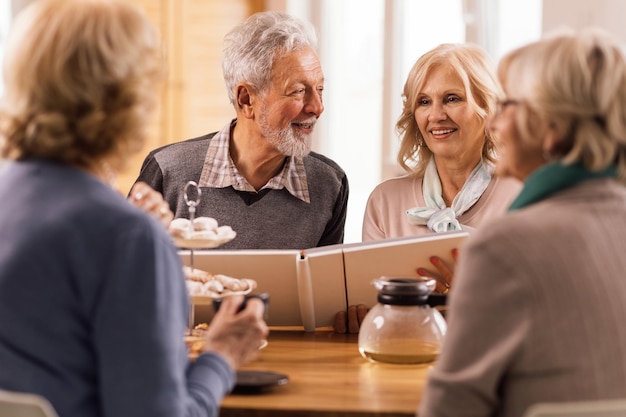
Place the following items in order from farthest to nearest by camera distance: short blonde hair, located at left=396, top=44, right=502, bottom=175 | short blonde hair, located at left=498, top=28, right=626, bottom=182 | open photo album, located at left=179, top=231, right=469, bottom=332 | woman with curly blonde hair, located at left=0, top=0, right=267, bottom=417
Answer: short blonde hair, located at left=396, top=44, right=502, bottom=175 → open photo album, located at left=179, top=231, right=469, bottom=332 → short blonde hair, located at left=498, top=28, right=626, bottom=182 → woman with curly blonde hair, located at left=0, top=0, right=267, bottom=417

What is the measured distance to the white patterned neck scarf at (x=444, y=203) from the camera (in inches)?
114

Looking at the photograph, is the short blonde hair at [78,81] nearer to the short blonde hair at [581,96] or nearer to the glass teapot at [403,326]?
the short blonde hair at [581,96]

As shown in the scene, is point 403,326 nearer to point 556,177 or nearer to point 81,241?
point 556,177

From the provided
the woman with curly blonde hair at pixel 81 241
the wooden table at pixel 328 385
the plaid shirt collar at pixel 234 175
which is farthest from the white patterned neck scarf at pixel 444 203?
the woman with curly blonde hair at pixel 81 241

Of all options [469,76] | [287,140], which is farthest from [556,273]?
[287,140]

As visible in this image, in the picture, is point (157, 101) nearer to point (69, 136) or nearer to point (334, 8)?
point (69, 136)

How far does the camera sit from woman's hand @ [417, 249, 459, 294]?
235 centimetres

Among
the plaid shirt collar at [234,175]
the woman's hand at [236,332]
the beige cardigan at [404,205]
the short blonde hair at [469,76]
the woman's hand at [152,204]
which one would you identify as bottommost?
the beige cardigan at [404,205]

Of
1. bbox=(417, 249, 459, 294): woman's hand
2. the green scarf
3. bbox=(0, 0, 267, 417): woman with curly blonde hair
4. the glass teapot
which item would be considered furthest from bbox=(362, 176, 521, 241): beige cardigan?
bbox=(0, 0, 267, 417): woman with curly blonde hair

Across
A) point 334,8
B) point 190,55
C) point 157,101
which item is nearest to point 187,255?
point 157,101

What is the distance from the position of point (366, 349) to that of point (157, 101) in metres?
0.81

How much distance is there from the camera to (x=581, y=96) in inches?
58.4

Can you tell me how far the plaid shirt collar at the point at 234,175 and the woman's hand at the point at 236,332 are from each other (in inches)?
57.2

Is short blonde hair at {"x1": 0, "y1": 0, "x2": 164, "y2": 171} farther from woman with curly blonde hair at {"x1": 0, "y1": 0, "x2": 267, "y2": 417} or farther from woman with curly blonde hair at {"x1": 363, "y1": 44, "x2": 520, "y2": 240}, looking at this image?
woman with curly blonde hair at {"x1": 363, "y1": 44, "x2": 520, "y2": 240}
